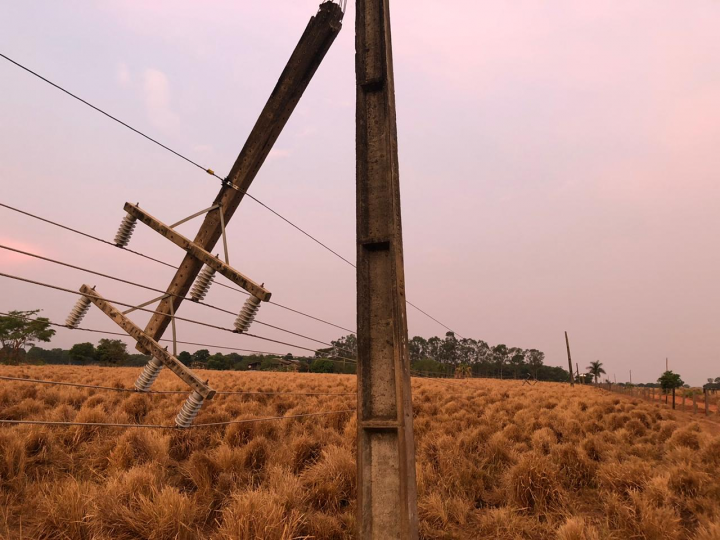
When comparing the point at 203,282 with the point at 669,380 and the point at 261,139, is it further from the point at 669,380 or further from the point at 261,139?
the point at 669,380

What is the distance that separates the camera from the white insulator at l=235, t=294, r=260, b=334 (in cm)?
460

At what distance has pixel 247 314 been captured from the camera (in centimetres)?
466

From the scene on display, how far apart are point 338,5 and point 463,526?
22.9 feet

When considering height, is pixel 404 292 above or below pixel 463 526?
above

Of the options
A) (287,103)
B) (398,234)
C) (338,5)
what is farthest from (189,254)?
(338,5)

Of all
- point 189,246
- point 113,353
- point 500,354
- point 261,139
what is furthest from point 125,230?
point 500,354

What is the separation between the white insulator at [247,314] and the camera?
4.60 metres

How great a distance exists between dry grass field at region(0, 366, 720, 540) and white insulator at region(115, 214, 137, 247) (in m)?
3.04

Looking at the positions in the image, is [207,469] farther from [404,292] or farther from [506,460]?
[506,460]

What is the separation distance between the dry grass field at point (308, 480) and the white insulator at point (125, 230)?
304 cm

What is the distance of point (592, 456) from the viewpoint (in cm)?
888

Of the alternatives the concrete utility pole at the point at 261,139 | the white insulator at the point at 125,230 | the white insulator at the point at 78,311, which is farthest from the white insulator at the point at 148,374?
the white insulator at the point at 125,230

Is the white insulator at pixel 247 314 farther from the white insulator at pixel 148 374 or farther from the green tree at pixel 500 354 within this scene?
the green tree at pixel 500 354

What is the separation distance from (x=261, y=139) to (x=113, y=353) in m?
68.5
